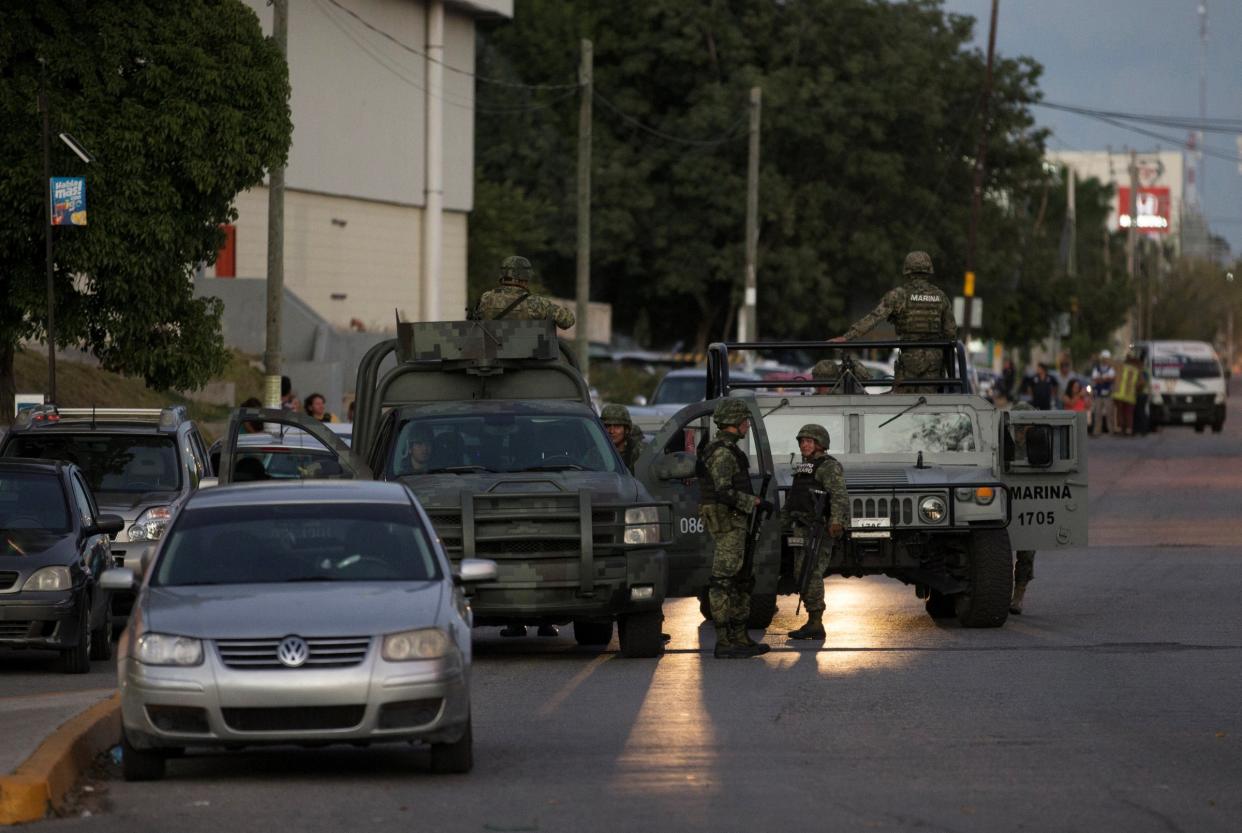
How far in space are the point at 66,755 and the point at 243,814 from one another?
128cm

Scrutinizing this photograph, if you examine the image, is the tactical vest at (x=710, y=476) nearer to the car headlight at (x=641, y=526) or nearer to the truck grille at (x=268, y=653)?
the car headlight at (x=641, y=526)

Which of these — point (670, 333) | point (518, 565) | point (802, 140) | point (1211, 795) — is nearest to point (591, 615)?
point (518, 565)

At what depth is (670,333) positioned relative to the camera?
7656 centimetres

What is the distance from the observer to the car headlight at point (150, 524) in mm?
18016

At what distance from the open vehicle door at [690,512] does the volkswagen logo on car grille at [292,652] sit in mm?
6041

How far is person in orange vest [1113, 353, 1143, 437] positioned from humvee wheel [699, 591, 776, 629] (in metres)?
37.8

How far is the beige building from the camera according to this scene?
48.6 m

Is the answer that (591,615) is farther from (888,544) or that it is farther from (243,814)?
(243,814)

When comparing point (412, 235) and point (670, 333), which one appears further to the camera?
point (670, 333)

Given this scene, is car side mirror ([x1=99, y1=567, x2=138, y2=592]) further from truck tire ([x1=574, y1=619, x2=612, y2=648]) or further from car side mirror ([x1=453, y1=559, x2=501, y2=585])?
truck tire ([x1=574, y1=619, x2=612, y2=648])

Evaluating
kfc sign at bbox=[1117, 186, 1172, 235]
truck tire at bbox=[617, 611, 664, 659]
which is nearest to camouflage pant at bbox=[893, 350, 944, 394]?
truck tire at bbox=[617, 611, 664, 659]

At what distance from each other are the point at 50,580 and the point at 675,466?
448 cm

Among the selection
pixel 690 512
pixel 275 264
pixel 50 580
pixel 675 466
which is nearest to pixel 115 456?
pixel 50 580

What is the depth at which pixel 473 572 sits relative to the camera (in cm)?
1102
